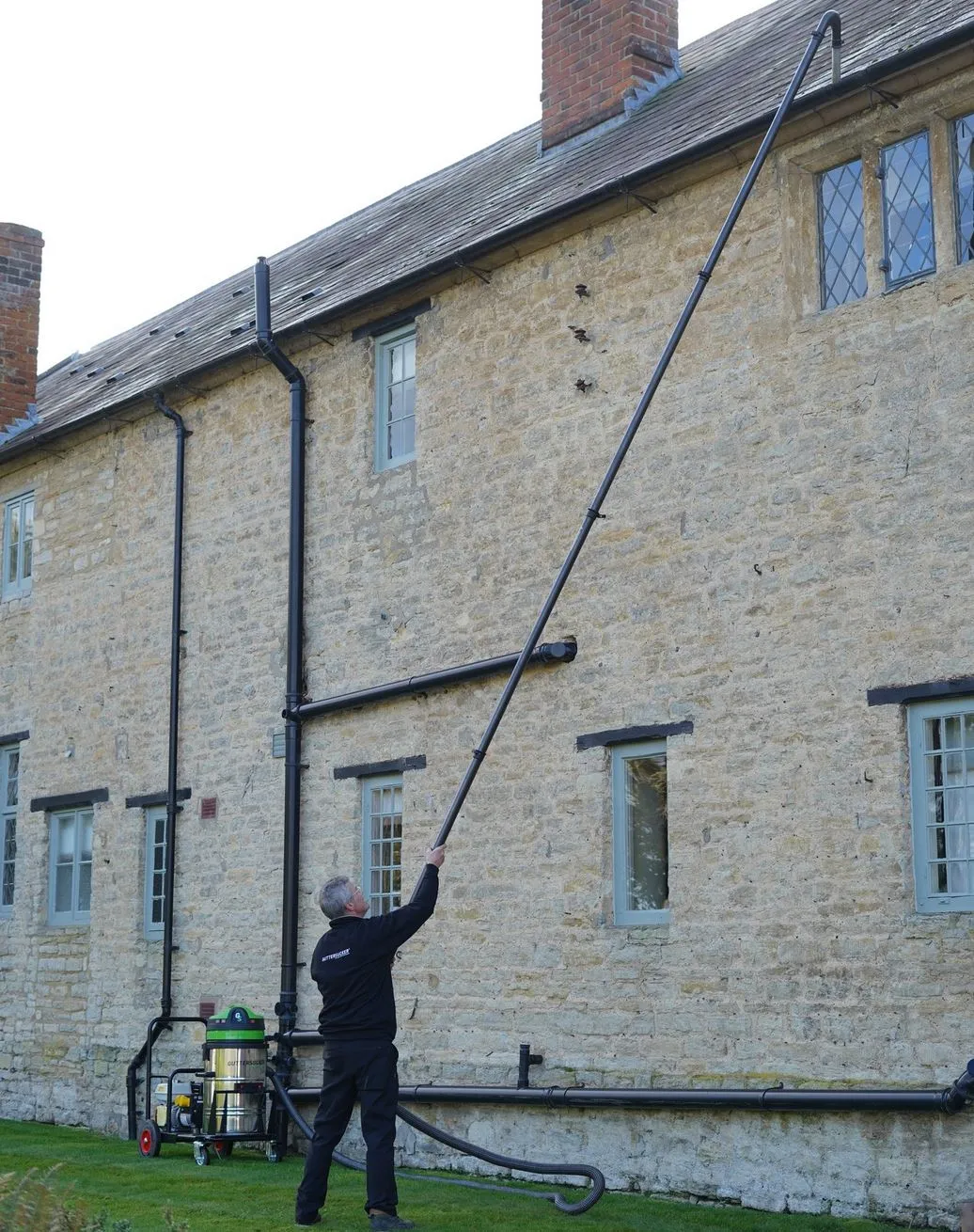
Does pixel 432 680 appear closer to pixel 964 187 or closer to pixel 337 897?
pixel 337 897

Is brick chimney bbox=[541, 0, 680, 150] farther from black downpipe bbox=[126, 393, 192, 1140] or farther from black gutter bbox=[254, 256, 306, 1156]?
black downpipe bbox=[126, 393, 192, 1140]

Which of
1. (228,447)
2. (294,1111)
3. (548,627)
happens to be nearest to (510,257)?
(548,627)

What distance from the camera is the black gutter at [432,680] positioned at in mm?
12859

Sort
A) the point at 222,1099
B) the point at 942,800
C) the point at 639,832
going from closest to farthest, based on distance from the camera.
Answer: the point at 942,800 < the point at 639,832 < the point at 222,1099

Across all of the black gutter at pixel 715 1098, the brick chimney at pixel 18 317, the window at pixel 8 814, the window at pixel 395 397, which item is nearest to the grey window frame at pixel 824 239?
the window at pixel 395 397

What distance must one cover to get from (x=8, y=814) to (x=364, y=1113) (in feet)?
37.2

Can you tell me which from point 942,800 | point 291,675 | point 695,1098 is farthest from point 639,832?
point 291,675

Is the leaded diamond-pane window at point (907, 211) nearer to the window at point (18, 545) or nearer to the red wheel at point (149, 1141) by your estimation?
the red wheel at point (149, 1141)

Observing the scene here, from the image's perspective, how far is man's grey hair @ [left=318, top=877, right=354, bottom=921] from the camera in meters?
9.83

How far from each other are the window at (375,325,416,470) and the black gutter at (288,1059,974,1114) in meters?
5.26

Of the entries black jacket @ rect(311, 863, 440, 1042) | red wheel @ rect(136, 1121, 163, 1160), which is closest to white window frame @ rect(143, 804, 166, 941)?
red wheel @ rect(136, 1121, 163, 1160)

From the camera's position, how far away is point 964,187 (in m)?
11.0

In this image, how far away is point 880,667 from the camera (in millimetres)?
10805

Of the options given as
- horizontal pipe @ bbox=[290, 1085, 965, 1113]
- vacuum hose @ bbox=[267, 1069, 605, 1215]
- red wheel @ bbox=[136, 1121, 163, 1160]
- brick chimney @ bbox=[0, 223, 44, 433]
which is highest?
brick chimney @ bbox=[0, 223, 44, 433]
